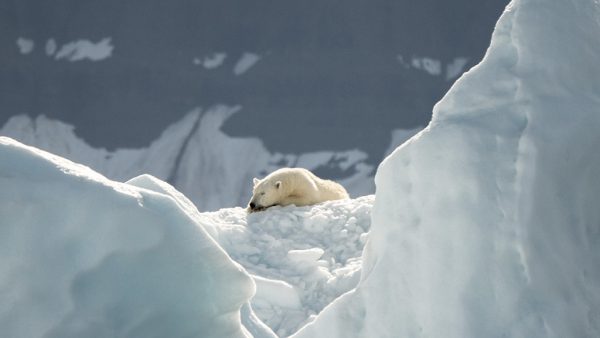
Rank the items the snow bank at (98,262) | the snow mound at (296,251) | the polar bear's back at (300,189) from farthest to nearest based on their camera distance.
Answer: the polar bear's back at (300,189), the snow mound at (296,251), the snow bank at (98,262)

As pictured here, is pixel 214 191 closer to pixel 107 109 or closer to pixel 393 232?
pixel 107 109

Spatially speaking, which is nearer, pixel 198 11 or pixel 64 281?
pixel 64 281

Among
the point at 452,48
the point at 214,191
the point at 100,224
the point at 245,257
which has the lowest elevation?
the point at 214,191

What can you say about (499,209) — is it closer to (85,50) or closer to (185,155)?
(185,155)

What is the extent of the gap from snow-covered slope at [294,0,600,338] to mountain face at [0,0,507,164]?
64.6ft

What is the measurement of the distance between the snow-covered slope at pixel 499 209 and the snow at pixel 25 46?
75.6 ft

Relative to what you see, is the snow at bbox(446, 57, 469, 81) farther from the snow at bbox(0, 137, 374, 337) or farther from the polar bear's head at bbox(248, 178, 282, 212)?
the snow at bbox(0, 137, 374, 337)

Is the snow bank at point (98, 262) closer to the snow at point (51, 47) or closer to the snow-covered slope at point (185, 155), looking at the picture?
the snow-covered slope at point (185, 155)

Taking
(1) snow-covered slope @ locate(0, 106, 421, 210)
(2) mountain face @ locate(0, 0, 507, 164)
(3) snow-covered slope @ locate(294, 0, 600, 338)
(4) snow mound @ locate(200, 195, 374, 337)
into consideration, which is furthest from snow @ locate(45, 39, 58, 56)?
(3) snow-covered slope @ locate(294, 0, 600, 338)

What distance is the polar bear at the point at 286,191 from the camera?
8.02m

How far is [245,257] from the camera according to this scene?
659 cm

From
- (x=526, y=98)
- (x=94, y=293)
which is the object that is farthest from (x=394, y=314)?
(x=94, y=293)

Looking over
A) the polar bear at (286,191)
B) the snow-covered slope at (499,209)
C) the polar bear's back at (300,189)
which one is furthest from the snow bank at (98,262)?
the polar bear's back at (300,189)

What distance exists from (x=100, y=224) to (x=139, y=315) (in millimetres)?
305
